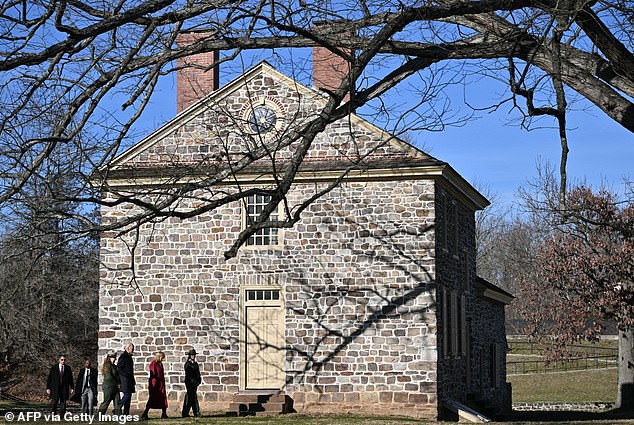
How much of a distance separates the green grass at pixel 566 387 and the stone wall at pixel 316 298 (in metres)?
19.8

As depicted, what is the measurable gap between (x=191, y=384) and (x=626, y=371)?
68.6 feet

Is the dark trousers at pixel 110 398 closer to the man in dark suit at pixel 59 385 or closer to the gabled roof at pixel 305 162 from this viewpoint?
the man in dark suit at pixel 59 385

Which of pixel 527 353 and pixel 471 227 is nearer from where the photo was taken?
pixel 471 227

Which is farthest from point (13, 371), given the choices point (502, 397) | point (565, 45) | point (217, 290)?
point (565, 45)

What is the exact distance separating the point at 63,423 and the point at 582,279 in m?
22.1

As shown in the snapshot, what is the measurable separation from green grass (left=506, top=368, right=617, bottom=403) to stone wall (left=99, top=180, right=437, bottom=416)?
64.9 ft

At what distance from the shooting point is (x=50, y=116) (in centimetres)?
→ 1176

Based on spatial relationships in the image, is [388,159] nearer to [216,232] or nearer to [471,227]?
[216,232]

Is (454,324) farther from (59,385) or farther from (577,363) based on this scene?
(577,363)

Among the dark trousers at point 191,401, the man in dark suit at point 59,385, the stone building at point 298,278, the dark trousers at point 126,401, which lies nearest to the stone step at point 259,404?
the stone building at point 298,278

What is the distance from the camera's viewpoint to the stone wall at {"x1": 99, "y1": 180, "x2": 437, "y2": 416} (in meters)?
22.1

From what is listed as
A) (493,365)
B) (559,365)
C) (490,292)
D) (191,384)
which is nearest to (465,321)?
(490,292)

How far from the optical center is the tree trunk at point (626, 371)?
3559 centimetres

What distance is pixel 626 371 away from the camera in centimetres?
3650
